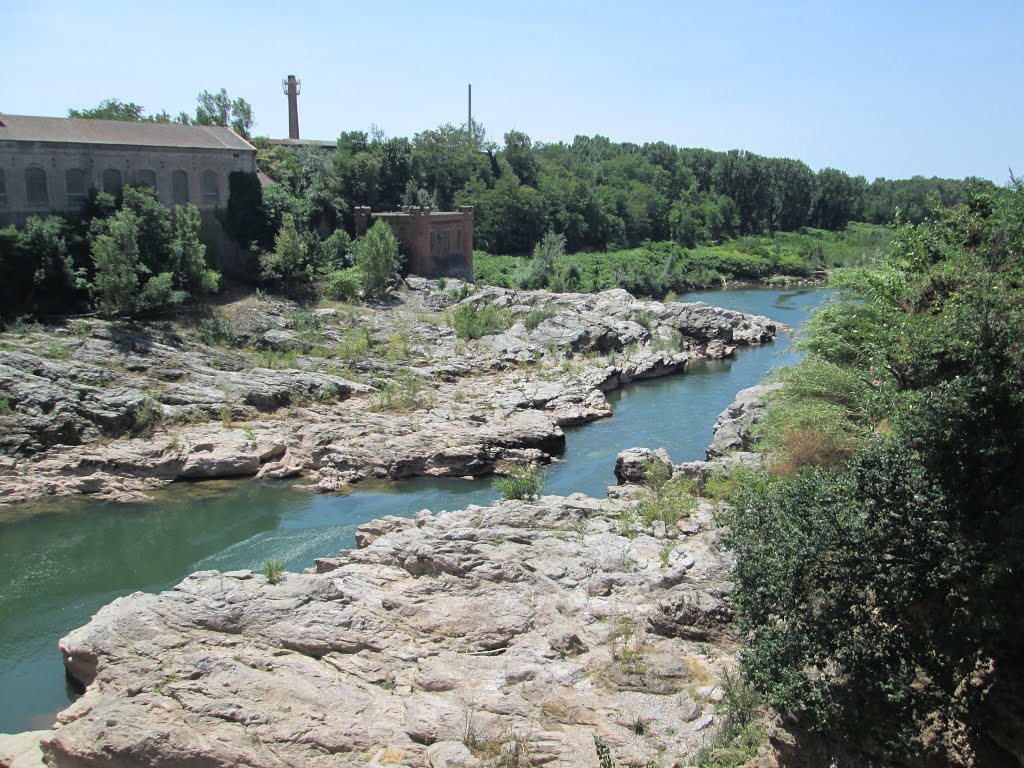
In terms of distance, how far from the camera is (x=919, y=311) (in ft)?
45.5

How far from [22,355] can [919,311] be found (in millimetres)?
25388

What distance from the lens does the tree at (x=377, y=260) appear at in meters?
39.6

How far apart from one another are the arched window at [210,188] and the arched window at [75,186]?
527cm

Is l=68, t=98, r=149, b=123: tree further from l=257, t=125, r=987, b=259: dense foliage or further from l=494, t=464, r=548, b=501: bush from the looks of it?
l=494, t=464, r=548, b=501: bush

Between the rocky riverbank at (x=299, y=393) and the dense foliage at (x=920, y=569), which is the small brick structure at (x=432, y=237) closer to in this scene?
the rocky riverbank at (x=299, y=393)

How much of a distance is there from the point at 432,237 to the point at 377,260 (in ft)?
23.0

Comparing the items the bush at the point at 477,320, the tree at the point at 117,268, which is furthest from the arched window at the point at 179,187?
the bush at the point at 477,320

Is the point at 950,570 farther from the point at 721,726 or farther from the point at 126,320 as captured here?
the point at 126,320

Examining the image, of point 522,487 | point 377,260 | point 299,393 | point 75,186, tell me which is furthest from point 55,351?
point 522,487

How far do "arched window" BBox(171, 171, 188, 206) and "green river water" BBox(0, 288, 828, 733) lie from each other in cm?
1777

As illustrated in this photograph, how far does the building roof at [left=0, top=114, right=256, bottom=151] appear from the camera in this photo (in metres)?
34.4

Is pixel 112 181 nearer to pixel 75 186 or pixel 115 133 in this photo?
pixel 75 186

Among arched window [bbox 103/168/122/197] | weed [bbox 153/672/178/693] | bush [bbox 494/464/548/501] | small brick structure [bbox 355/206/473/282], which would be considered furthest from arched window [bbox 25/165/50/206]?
weed [bbox 153/672/178/693]

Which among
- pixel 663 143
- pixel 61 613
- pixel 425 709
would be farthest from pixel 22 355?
pixel 663 143
